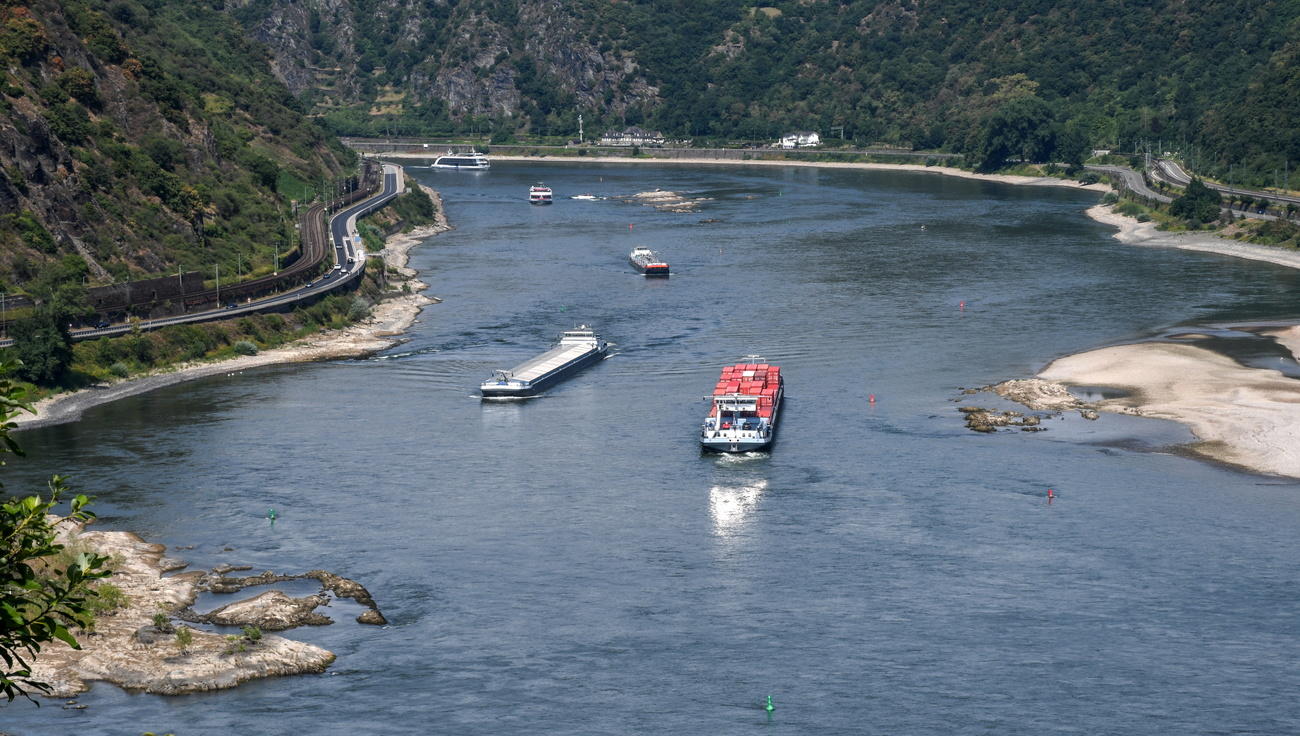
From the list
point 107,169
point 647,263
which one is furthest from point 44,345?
point 647,263

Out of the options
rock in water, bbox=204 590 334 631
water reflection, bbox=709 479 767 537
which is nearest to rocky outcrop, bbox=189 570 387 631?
rock in water, bbox=204 590 334 631

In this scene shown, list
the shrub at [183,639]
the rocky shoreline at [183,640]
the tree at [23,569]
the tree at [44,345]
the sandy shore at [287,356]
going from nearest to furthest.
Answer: the tree at [23,569] → the rocky shoreline at [183,640] → the shrub at [183,639] → the sandy shore at [287,356] → the tree at [44,345]

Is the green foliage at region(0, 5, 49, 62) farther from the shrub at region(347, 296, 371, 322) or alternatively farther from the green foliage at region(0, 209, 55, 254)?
the shrub at region(347, 296, 371, 322)

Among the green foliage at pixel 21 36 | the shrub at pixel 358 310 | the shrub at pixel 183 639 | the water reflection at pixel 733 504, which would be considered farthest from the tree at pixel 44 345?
the green foliage at pixel 21 36

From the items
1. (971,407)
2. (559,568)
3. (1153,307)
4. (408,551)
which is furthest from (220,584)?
(1153,307)

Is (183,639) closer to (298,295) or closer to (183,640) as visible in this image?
(183,640)

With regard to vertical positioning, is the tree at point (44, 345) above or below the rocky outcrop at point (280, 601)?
above

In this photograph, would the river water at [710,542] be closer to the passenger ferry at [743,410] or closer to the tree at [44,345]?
the passenger ferry at [743,410]
